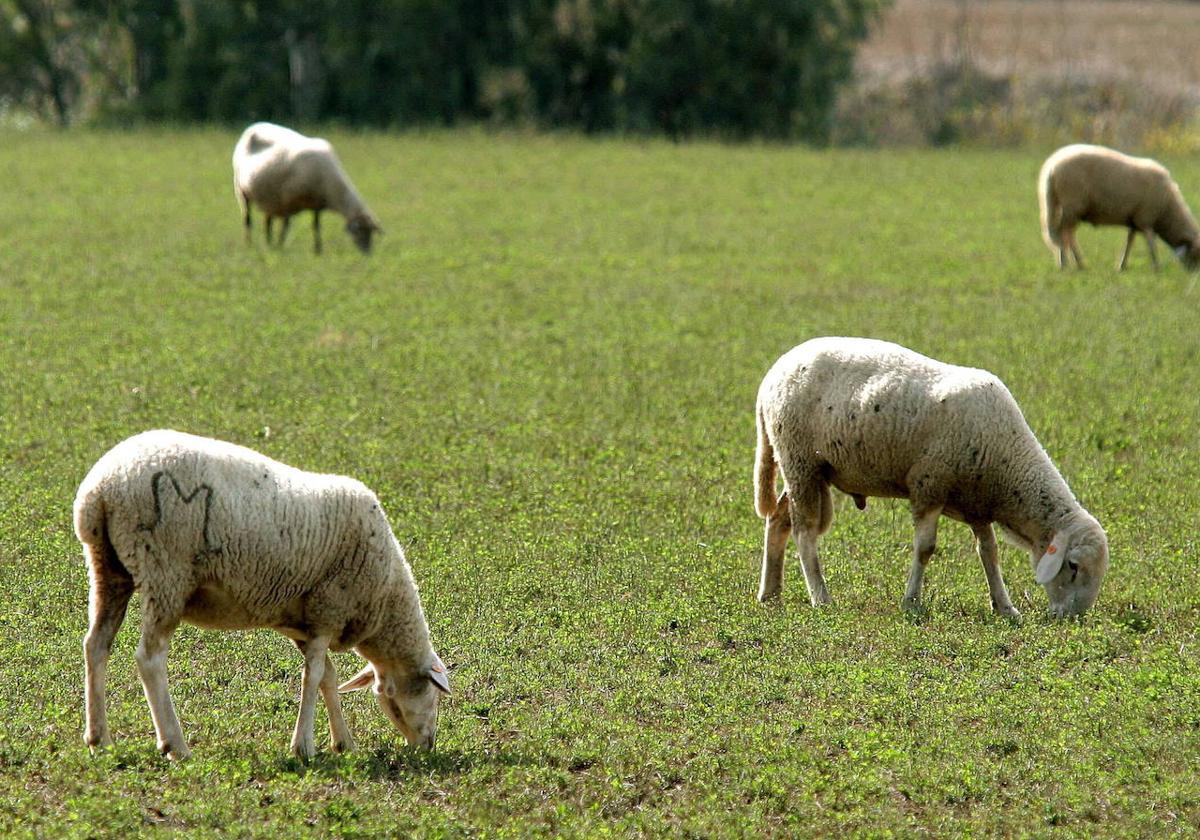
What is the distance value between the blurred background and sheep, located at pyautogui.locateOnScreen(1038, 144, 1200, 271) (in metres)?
16.1

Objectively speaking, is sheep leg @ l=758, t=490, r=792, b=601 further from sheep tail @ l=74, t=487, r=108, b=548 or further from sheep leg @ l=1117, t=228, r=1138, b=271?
sheep leg @ l=1117, t=228, r=1138, b=271

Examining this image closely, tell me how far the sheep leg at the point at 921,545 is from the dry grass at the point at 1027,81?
25.5 meters

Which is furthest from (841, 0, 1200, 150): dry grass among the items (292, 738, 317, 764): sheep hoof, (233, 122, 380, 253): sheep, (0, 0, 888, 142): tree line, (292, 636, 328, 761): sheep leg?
(292, 738, 317, 764): sheep hoof

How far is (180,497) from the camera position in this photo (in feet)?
19.3

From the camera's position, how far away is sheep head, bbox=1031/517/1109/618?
7.91m

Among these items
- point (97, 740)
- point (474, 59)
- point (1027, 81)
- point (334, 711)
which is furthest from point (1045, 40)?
point (97, 740)

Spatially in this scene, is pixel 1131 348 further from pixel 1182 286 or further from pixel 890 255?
pixel 890 255

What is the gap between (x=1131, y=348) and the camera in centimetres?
1465

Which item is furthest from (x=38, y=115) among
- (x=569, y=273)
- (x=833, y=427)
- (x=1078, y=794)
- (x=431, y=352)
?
(x=1078, y=794)

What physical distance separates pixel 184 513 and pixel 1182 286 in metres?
14.7

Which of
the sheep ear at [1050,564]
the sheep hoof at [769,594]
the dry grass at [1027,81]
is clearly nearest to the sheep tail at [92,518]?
the sheep hoof at [769,594]

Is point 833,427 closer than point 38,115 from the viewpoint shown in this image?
Yes

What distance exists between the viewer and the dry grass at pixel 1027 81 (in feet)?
110

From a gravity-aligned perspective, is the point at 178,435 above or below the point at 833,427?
above
